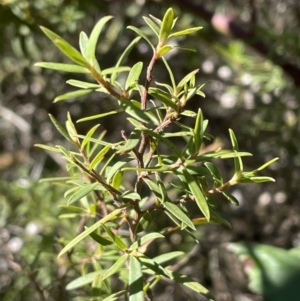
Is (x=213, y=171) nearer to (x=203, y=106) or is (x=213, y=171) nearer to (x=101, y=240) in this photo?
(x=101, y=240)

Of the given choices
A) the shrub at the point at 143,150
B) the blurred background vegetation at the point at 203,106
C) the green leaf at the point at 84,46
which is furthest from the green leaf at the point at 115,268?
the blurred background vegetation at the point at 203,106

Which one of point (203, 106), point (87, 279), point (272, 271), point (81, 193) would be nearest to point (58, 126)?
point (81, 193)

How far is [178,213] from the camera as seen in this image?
1.79ft

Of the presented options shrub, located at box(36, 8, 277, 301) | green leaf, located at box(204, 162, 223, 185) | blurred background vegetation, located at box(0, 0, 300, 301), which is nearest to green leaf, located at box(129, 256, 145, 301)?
shrub, located at box(36, 8, 277, 301)

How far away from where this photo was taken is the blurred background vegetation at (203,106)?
4.25 feet

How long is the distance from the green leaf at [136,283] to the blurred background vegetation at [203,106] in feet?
1.97

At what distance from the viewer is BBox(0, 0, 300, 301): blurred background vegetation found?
4.25ft

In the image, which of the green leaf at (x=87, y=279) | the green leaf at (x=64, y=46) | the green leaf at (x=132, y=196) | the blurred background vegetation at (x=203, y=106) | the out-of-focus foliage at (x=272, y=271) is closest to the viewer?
the green leaf at (x=64, y=46)

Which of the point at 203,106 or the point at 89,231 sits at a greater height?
the point at 89,231

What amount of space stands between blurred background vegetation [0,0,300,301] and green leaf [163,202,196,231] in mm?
626

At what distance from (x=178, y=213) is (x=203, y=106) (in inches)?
47.8

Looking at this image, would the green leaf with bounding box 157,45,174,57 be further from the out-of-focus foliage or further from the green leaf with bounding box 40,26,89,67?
the out-of-focus foliage

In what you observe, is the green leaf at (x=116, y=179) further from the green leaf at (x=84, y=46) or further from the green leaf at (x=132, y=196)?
the green leaf at (x=84, y=46)

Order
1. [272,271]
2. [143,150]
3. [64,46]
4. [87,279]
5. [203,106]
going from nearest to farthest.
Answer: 1. [64,46]
2. [143,150]
3. [87,279]
4. [272,271]
5. [203,106]
